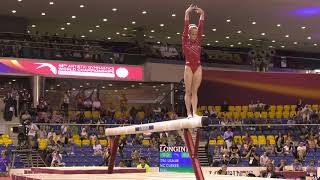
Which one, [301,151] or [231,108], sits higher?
[231,108]

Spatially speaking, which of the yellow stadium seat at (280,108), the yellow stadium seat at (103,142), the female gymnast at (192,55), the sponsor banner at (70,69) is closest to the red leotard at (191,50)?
the female gymnast at (192,55)

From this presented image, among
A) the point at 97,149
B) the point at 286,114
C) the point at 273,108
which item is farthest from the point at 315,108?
the point at 97,149

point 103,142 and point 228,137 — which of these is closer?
point 103,142

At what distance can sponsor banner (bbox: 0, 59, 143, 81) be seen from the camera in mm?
23834

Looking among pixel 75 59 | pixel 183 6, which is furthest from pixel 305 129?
pixel 75 59

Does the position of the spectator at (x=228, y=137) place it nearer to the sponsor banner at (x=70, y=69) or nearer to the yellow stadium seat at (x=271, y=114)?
the yellow stadium seat at (x=271, y=114)

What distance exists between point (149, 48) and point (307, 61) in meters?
10.4

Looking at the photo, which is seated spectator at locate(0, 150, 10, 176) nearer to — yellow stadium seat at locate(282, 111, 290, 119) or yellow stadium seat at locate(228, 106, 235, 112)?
yellow stadium seat at locate(228, 106, 235, 112)

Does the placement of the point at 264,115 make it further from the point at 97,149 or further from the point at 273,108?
the point at 97,149

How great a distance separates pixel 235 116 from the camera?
1053 inches

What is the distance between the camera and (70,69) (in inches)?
982

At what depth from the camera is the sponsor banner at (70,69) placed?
23.8m

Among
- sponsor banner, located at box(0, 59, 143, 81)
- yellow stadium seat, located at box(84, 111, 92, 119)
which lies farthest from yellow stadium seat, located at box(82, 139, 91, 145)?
sponsor banner, located at box(0, 59, 143, 81)

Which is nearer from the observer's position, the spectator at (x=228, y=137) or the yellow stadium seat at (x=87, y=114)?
the spectator at (x=228, y=137)
